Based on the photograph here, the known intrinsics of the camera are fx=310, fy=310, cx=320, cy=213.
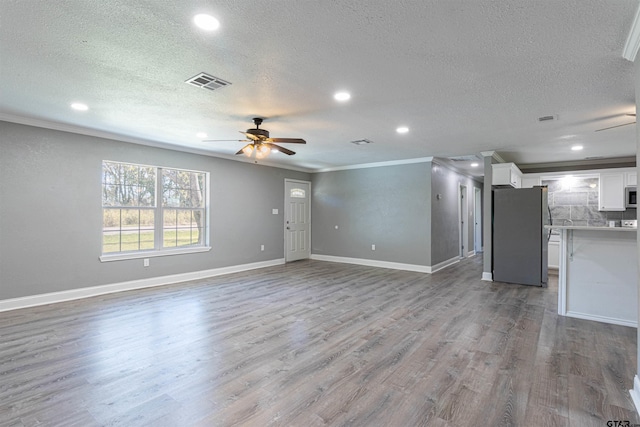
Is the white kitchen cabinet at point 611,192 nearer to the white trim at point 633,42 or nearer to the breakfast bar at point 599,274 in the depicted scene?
the breakfast bar at point 599,274

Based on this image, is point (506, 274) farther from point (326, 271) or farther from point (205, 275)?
point (205, 275)

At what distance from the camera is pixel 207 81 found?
2865 millimetres

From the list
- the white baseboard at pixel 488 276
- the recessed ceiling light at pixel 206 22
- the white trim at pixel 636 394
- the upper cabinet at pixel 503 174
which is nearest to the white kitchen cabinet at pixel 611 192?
the upper cabinet at pixel 503 174

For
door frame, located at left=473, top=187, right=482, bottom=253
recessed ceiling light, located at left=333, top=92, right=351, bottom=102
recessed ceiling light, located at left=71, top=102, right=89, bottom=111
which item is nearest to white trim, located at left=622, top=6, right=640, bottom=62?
recessed ceiling light, located at left=333, top=92, right=351, bottom=102

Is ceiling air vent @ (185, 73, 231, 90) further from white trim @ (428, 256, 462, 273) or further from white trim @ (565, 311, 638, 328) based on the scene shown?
white trim @ (428, 256, 462, 273)

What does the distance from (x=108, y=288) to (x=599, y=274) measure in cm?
678

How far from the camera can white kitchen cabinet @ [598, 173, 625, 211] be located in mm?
6496

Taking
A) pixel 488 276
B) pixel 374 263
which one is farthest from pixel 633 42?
pixel 374 263

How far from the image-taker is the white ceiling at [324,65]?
6.18 feet

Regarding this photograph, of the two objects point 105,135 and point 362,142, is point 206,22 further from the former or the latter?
point 105,135

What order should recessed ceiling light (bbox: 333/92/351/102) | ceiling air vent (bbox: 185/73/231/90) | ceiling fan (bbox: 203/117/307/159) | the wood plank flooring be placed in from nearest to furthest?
the wood plank flooring → ceiling air vent (bbox: 185/73/231/90) → recessed ceiling light (bbox: 333/92/351/102) → ceiling fan (bbox: 203/117/307/159)

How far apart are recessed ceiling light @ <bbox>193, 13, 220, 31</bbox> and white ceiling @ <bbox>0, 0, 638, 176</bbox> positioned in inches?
2.0

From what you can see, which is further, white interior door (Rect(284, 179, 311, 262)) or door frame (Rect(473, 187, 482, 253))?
door frame (Rect(473, 187, 482, 253))

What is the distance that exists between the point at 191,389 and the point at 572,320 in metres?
4.22
